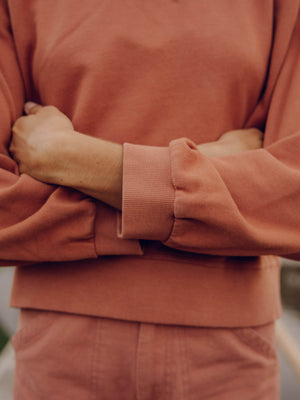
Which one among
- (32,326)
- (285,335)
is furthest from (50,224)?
(285,335)

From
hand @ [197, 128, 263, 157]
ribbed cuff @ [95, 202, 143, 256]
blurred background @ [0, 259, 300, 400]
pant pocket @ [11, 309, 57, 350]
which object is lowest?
blurred background @ [0, 259, 300, 400]

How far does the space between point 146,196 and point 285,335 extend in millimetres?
950

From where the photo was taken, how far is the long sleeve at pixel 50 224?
0.64m

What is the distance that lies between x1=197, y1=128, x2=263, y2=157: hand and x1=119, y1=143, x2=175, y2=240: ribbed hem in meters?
0.13

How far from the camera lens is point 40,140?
67 cm

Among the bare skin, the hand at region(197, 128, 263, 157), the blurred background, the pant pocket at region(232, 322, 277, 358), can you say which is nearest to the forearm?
the bare skin

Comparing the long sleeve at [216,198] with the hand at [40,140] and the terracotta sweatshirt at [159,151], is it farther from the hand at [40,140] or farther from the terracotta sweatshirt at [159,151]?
the hand at [40,140]

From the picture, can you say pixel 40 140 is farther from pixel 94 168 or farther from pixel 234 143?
pixel 234 143

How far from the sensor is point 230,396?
695 millimetres

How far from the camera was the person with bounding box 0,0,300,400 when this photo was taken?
62cm

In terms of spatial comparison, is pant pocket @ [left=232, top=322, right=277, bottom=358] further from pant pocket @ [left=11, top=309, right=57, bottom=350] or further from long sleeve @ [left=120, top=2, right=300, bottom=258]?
pant pocket @ [left=11, top=309, right=57, bottom=350]

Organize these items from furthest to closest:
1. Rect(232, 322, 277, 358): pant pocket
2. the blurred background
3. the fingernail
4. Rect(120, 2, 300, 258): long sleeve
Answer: the blurred background, the fingernail, Rect(232, 322, 277, 358): pant pocket, Rect(120, 2, 300, 258): long sleeve

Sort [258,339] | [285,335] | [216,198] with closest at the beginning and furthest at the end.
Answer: [216,198], [258,339], [285,335]

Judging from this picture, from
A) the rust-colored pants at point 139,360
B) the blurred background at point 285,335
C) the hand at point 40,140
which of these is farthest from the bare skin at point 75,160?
the blurred background at point 285,335
